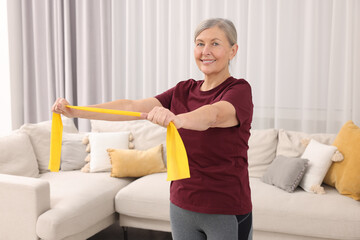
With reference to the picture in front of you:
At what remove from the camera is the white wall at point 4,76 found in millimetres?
4477

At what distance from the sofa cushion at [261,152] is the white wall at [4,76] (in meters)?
2.79

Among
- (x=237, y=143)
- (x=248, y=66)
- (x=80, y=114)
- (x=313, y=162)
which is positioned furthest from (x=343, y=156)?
(x=80, y=114)

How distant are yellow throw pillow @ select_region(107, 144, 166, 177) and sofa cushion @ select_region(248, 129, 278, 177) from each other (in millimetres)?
711

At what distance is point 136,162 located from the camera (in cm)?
330

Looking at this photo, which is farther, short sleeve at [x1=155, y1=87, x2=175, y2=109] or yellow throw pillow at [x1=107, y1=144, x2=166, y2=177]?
yellow throw pillow at [x1=107, y1=144, x2=166, y2=177]

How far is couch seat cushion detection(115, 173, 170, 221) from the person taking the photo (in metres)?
2.86

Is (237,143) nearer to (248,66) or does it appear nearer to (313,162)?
(313,162)

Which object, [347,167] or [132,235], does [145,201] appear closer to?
[132,235]

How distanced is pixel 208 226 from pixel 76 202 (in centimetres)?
160

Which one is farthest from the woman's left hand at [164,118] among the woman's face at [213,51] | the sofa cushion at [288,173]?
the sofa cushion at [288,173]

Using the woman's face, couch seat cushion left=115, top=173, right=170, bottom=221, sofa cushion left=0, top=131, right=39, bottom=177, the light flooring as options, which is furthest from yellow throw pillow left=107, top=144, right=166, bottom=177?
the woman's face

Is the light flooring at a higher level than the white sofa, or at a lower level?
lower

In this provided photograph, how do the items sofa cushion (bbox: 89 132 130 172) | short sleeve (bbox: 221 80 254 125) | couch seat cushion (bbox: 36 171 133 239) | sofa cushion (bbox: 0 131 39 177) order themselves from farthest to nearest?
sofa cushion (bbox: 89 132 130 172) → sofa cushion (bbox: 0 131 39 177) → couch seat cushion (bbox: 36 171 133 239) → short sleeve (bbox: 221 80 254 125)

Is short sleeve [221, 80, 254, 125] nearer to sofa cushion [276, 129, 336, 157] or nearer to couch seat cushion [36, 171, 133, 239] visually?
couch seat cushion [36, 171, 133, 239]
